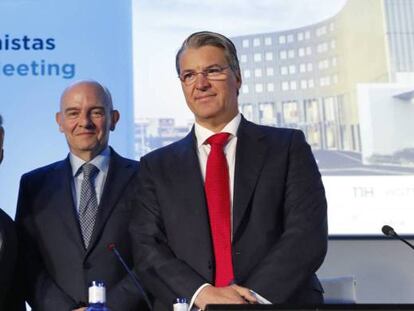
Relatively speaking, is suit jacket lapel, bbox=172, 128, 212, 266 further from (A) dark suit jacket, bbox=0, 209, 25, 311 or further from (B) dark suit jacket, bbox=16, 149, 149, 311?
(A) dark suit jacket, bbox=0, 209, 25, 311

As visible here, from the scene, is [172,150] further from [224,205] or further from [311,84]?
[311,84]

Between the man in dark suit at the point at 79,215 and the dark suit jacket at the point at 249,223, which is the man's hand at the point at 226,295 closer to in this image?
the dark suit jacket at the point at 249,223

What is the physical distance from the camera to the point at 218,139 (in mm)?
2678

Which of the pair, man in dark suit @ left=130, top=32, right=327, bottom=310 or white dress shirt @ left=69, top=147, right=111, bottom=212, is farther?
white dress shirt @ left=69, top=147, right=111, bottom=212

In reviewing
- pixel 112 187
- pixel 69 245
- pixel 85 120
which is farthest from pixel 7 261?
pixel 85 120

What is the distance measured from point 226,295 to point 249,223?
362mm

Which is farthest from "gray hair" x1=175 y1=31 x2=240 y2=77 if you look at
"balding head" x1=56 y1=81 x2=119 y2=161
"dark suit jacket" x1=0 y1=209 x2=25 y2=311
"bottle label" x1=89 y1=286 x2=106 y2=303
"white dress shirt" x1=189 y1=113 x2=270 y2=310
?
"bottle label" x1=89 y1=286 x2=106 y2=303

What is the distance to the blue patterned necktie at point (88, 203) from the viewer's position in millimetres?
2979

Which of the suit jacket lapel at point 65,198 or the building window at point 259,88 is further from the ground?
the building window at point 259,88

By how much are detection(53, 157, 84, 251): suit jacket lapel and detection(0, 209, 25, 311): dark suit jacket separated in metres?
0.21

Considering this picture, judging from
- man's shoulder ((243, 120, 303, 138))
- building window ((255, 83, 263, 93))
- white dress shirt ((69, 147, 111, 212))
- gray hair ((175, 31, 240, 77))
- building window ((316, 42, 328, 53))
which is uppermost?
building window ((316, 42, 328, 53))

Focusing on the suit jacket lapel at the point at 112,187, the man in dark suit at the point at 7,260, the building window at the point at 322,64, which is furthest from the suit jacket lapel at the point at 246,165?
the building window at the point at 322,64

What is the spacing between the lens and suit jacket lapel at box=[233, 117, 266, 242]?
8.34 feet

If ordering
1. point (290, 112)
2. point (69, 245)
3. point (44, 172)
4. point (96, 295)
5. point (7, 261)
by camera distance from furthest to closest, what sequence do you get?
point (290, 112) → point (44, 172) → point (69, 245) → point (7, 261) → point (96, 295)
